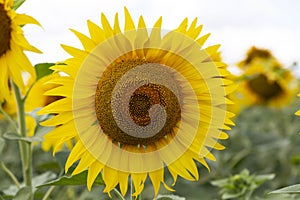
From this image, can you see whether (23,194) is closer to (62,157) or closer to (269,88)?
(62,157)

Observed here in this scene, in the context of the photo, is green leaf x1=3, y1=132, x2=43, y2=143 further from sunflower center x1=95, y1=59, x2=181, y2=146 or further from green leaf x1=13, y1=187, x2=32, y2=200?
sunflower center x1=95, y1=59, x2=181, y2=146

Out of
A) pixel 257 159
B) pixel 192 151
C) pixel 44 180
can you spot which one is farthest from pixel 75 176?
pixel 257 159

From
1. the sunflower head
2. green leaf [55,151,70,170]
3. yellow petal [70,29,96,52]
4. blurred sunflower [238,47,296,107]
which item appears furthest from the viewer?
the sunflower head

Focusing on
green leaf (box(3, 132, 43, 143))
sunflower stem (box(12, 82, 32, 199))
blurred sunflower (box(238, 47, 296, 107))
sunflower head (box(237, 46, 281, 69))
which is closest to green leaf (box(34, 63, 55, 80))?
Answer: sunflower stem (box(12, 82, 32, 199))

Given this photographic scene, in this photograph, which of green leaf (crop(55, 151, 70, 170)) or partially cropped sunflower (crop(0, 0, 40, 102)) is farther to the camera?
green leaf (crop(55, 151, 70, 170))

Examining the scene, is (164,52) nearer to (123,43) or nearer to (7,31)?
(123,43)

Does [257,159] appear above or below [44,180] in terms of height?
below

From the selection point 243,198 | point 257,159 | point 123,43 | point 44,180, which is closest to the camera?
point 123,43

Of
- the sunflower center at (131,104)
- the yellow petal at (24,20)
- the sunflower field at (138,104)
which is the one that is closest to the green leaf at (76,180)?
the sunflower field at (138,104)
